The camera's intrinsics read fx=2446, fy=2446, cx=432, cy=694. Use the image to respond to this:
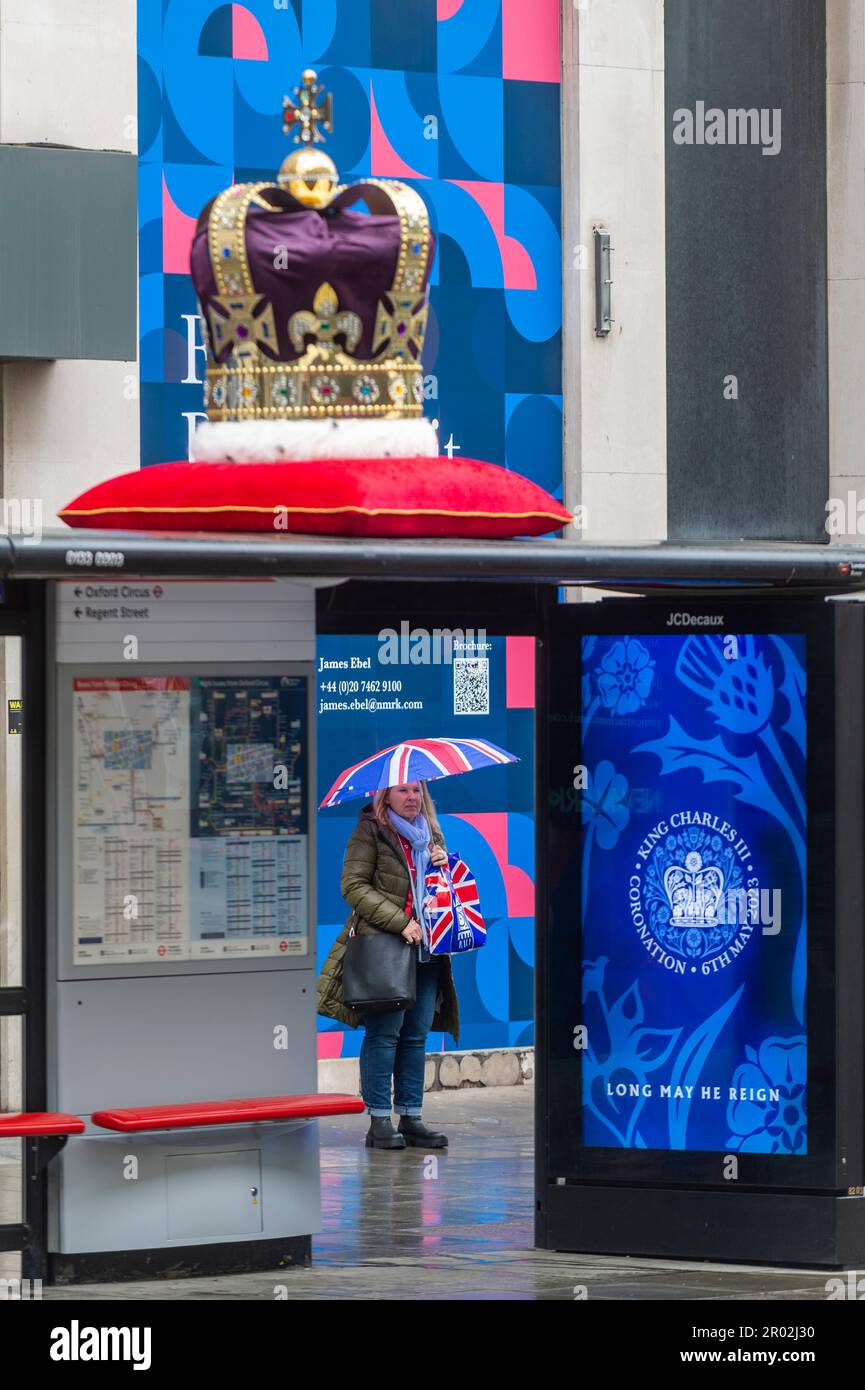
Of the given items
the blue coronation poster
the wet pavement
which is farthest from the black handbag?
the blue coronation poster

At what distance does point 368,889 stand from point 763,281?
215 inches

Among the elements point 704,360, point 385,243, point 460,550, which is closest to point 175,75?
point 704,360

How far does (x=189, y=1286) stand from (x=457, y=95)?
738cm

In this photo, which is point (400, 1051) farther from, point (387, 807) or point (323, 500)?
point (323, 500)

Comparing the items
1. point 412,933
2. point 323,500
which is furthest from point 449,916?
point 323,500

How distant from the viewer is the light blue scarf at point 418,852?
1127 cm

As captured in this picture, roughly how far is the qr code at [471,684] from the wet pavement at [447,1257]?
2500mm

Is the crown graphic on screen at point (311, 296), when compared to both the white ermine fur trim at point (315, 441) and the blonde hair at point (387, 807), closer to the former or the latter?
the white ermine fur trim at point (315, 441)

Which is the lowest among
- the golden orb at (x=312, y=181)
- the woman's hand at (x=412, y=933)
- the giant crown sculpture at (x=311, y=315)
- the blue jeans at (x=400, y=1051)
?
the blue jeans at (x=400, y=1051)

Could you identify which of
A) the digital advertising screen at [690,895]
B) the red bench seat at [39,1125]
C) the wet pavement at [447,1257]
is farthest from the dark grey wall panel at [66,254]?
the red bench seat at [39,1125]

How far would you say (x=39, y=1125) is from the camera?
787 cm

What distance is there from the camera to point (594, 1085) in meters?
8.80

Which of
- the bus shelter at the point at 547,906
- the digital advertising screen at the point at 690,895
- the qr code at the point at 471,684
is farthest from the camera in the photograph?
the qr code at the point at 471,684

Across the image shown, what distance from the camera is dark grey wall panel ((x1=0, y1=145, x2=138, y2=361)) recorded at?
1173 cm
